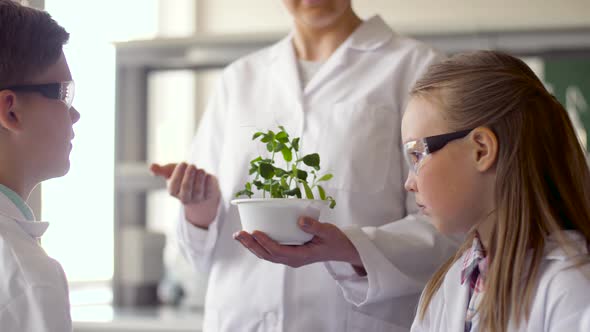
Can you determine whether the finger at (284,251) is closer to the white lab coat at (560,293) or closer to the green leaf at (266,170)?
the green leaf at (266,170)

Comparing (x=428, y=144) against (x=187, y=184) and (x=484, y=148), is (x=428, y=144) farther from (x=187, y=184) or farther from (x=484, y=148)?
(x=187, y=184)

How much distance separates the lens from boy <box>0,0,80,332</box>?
111cm

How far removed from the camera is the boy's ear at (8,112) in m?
1.20

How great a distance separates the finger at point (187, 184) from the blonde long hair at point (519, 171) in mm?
537

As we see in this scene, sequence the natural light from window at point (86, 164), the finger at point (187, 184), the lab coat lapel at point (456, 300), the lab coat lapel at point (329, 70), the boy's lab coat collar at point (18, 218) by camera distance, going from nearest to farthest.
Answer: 1. the boy's lab coat collar at point (18, 218)
2. the lab coat lapel at point (456, 300)
3. the finger at point (187, 184)
4. the lab coat lapel at point (329, 70)
5. the natural light from window at point (86, 164)

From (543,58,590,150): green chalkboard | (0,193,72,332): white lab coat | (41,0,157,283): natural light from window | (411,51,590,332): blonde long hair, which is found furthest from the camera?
(41,0,157,283): natural light from window

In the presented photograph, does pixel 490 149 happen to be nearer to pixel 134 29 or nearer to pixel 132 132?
pixel 132 132

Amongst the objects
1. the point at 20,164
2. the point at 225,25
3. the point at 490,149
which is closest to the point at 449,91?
the point at 490,149

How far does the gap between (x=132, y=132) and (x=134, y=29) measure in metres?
1.33

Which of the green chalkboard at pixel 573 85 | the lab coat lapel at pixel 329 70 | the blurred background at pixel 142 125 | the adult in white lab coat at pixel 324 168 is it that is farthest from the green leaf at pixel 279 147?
the green chalkboard at pixel 573 85

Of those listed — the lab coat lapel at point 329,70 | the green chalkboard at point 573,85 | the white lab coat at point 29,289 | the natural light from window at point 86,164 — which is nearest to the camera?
the white lab coat at point 29,289

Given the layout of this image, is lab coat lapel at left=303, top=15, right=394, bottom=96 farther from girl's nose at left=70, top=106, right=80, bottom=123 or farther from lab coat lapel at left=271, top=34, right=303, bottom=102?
girl's nose at left=70, top=106, right=80, bottom=123

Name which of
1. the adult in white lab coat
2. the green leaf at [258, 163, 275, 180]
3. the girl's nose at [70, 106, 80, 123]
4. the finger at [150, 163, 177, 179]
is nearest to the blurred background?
the adult in white lab coat

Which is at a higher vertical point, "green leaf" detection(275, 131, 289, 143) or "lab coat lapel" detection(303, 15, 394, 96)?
"lab coat lapel" detection(303, 15, 394, 96)
